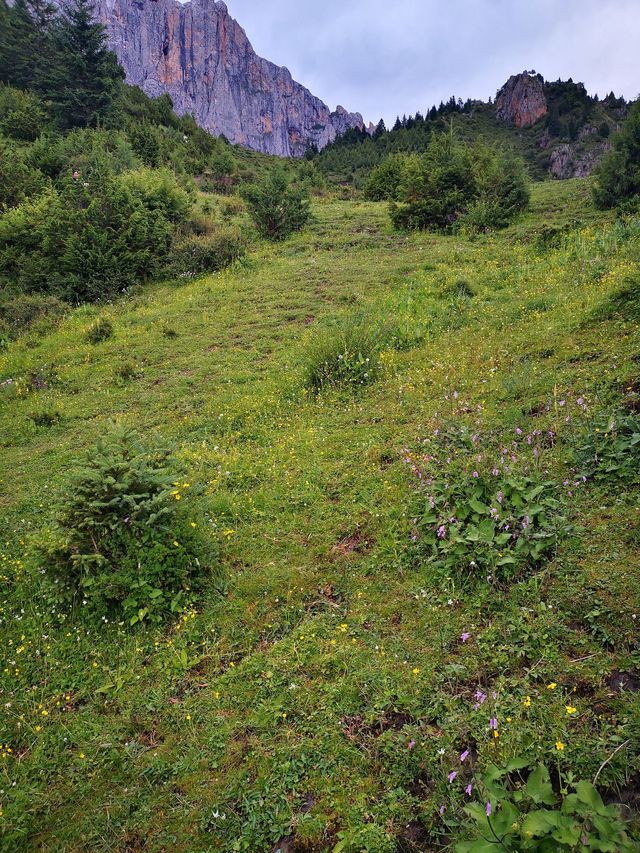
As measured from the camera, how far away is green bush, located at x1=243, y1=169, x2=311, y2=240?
19966 millimetres

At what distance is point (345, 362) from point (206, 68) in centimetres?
16054

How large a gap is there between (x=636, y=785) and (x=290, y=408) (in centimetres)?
622

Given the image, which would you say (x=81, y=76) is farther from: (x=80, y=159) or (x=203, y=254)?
(x=203, y=254)

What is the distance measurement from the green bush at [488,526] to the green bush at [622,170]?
1597cm

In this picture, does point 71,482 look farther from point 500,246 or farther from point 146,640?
point 500,246

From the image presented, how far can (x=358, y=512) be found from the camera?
4875mm

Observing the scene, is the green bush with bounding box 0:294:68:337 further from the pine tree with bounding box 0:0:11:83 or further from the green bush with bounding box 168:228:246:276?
the pine tree with bounding box 0:0:11:83

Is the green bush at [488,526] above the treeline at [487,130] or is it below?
below

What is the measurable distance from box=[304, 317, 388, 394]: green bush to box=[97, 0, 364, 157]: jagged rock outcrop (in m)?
137

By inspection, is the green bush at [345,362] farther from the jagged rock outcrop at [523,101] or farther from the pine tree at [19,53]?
the jagged rock outcrop at [523,101]

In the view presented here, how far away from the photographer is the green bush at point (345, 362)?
312 inches

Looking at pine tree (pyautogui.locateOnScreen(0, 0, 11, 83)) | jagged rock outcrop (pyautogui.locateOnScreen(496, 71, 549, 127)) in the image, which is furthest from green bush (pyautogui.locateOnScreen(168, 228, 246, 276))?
jagged rock outcrop (pyautogui.locateOnScreen(496, 71, 549, 127))

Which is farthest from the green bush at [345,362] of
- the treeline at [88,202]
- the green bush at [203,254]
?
the green bush at [203,254]

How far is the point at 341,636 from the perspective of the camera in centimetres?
355
